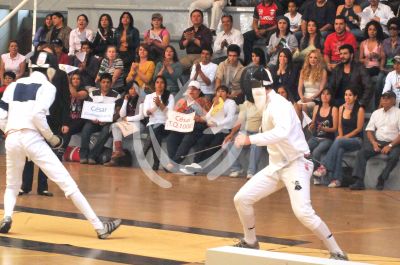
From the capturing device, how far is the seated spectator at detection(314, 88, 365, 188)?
1423 centimetres

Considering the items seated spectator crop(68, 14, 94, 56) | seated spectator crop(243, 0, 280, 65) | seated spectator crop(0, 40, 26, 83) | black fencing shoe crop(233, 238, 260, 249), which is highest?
seated spectator crop(243, 0, 280, 65)

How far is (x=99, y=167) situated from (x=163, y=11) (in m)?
4.61

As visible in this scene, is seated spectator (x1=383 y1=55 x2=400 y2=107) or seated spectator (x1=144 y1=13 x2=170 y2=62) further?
seated spectator (x1=144 y1=13 x2=170 y2=62)

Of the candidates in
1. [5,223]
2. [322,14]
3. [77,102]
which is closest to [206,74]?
[322,14]

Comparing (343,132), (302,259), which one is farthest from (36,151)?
(343,132)

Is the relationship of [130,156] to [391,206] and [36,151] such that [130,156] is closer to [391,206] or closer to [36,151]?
[391,206]

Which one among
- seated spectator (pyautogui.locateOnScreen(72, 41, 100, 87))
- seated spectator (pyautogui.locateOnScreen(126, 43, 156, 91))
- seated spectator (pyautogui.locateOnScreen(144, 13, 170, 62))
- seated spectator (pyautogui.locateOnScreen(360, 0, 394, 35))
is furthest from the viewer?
seated spectator (pyautogui.locateOnScreen(72, 41, 100, 87))

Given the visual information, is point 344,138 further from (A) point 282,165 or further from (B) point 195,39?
(A) point 282,165

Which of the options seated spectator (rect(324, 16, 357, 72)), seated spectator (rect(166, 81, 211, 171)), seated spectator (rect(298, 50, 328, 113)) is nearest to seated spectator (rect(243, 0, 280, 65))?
seated spectator (rect(324, 16, 357, 72))

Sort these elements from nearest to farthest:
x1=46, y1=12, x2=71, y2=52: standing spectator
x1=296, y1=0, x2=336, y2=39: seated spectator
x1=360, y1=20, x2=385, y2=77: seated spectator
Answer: x1=360, y1=20, x2=385, y2=77: seated spectator, x1=296, y1=0, x2=336, y2=39: seated spectator, x1=46, y1=12, x2=71, y2=52: standing spectator

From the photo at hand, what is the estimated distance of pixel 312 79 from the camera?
15.2 m

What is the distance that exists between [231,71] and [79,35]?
377 cm

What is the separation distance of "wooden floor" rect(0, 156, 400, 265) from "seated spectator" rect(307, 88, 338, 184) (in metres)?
0.84

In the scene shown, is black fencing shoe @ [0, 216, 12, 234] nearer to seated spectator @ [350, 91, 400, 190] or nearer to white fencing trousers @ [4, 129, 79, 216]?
white fencing trousers @ [4, 129, 79, 216]
